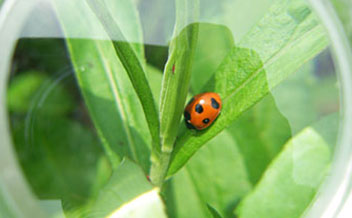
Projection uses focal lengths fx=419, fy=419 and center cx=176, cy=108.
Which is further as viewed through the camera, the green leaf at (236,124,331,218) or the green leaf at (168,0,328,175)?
the green leaf at (236,124,331,218)

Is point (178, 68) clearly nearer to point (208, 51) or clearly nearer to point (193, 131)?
point (193, 131)

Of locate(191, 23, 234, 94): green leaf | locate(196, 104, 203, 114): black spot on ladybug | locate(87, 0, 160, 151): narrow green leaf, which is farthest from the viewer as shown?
locate(191, 23, 234, 94): green leaf

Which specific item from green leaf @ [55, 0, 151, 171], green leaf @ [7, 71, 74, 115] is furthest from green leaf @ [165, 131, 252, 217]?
green leaf @ [7, 71, 74, 115]

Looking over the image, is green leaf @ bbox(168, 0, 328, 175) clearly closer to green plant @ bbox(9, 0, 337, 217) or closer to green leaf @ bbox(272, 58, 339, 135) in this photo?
green plant @ bbox(9, 0, 337, 217)

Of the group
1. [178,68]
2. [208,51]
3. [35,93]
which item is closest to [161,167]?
[178,68]

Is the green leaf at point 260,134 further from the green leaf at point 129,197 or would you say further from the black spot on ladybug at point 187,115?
the green leaf at point 129,197
